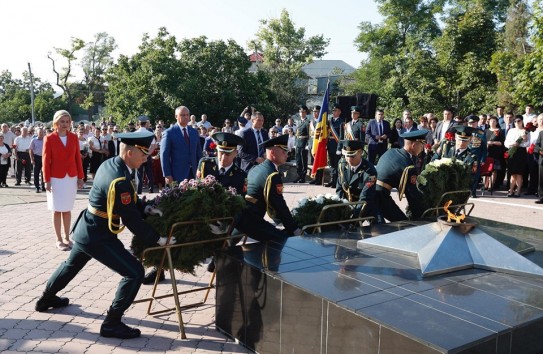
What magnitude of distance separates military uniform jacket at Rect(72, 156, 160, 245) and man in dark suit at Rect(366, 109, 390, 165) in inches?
432

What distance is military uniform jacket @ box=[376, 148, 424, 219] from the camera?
6.67 m

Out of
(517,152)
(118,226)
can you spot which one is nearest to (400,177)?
(118,226)

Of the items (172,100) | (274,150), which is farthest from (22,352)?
(172,100)

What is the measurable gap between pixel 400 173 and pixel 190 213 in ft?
9.61

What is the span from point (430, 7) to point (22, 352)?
160ft

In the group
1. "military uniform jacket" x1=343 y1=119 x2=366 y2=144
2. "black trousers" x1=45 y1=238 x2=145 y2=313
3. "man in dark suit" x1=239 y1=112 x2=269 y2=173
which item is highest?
"military uniform jacket" x1=343 y1=119 x2=366 y2=144

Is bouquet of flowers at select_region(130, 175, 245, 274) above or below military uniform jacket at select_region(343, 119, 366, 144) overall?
below

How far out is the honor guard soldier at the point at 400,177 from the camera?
6660 mm

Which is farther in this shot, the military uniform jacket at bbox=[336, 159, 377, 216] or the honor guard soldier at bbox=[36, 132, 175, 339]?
the military uniform jacket at bbox=[336, 159, 377, 216]

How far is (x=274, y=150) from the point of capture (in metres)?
5.89

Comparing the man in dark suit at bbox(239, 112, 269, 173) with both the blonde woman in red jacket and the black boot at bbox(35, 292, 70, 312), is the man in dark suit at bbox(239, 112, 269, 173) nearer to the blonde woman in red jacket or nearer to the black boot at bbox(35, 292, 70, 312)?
the blonde woman in red jacket

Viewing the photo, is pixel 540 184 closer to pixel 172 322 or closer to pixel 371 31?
pixel 172 322

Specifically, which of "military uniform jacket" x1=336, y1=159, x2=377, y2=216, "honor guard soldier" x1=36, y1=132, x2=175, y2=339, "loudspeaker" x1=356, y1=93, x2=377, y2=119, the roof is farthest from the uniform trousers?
the roof

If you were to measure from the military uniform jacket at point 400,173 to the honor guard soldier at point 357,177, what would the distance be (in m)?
0.19
